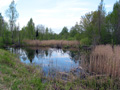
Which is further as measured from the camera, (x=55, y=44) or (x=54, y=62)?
(x=55, y=44)

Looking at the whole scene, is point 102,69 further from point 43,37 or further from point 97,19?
point 43,37

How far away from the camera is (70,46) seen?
71.6 feet

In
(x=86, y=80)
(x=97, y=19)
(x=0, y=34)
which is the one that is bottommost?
(x=86, y=80)

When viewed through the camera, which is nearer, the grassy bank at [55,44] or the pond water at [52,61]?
the pond water at [52,61]

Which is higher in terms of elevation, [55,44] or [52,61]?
[55,44]

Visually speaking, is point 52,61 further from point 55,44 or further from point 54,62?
point 55,44

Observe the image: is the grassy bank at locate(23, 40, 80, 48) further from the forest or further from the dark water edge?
the dark water edge

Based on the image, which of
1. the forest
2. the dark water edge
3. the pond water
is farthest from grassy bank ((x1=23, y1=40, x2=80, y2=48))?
the dark water edge

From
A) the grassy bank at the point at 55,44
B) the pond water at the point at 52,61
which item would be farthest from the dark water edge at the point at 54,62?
the grassy bank at the point at 55,44

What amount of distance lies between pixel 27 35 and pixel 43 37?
505 centimetres

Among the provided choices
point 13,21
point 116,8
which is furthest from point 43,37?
point 116,8

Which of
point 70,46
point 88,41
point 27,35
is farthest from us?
point 27,35

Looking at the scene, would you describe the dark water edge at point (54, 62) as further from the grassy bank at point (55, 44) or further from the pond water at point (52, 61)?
the grassy bank at point (55, 44)

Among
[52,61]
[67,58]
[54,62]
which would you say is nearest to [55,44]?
[67,58]
